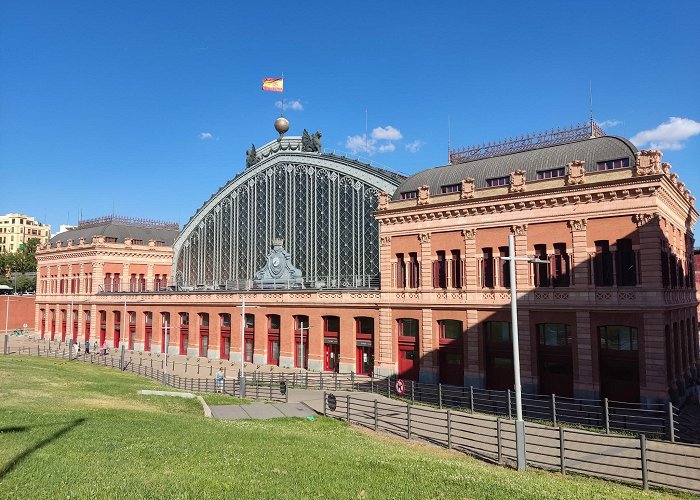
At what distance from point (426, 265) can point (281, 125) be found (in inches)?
1321

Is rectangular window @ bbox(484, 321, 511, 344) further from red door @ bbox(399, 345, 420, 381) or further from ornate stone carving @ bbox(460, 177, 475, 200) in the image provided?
ornate stone carving @ bbox(460, 177, 475, 200)

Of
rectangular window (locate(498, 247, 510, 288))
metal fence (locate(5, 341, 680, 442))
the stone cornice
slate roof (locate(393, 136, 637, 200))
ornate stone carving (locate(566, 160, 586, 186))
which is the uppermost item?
slate roof (locate(393, 136, 637, 200))

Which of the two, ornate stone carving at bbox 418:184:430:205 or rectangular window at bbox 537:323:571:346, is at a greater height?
ornate stone carving at bbox 418:184:430:205

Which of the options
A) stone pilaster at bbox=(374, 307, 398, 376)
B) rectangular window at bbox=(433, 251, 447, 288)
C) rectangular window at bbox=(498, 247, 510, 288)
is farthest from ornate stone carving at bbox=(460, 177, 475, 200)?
stone pilaster at bbox=(374, 307, 398, 376)

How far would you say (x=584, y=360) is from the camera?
3181 cm

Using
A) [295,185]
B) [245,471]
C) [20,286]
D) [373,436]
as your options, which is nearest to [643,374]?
[373,436]

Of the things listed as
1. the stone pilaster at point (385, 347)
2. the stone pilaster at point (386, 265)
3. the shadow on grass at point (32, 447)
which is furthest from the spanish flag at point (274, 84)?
the shadow on grass at point (32, 447)

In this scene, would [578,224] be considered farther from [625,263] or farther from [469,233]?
[469,233]

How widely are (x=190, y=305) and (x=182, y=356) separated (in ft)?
20.4

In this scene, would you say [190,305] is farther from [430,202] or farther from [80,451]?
[80,451]

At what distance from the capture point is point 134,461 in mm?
15398

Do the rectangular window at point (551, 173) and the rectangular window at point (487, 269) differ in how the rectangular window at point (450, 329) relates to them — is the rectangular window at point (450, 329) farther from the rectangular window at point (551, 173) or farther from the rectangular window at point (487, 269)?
the rectangular window at point (551, 173)

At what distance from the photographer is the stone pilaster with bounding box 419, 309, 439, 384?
38.7 meters

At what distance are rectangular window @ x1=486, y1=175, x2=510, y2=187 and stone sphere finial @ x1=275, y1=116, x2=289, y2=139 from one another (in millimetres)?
33099
